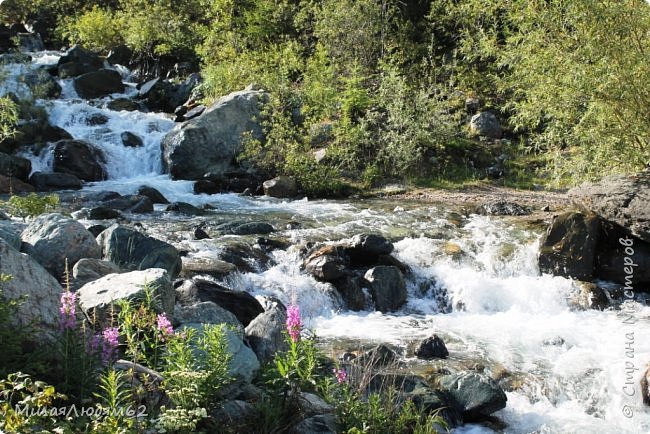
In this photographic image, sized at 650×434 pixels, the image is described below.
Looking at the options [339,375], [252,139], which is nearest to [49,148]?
[252,139]

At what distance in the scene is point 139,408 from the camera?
355 cm

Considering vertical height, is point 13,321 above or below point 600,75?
below

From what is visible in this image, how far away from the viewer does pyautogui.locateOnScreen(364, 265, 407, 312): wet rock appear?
9625mm

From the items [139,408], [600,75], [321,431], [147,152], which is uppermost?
[600,75]

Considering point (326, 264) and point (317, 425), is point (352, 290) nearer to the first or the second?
point (326, 264)

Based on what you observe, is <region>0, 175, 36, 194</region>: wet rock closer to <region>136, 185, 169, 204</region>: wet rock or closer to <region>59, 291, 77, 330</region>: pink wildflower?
<region>136, 185, 169, 204</region>: wet rock

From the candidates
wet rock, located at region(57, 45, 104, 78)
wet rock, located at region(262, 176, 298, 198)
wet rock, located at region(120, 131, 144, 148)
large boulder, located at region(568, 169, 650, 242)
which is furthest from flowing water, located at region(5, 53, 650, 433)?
wet rock, located at region(57, 45, 104, 78)

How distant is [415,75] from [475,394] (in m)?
18.6

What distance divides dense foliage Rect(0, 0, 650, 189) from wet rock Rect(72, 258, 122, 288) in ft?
27.7

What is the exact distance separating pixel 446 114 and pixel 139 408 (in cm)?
1663

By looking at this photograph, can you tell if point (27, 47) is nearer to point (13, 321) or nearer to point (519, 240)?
point (519, 240)

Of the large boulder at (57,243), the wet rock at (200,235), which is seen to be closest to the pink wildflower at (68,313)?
the large boulder at (57,243)

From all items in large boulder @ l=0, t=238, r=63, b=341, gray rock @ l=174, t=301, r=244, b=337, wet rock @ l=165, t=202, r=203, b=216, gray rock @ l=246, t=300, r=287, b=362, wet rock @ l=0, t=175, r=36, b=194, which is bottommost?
wet rock @ l=0, t=175, r=36, b=194

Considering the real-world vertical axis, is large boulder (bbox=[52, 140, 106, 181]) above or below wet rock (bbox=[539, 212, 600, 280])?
below
